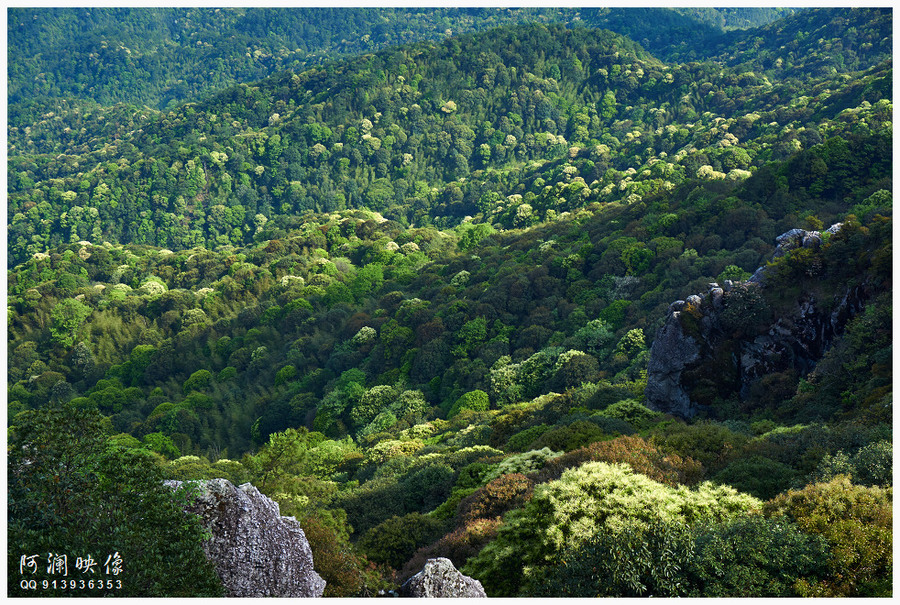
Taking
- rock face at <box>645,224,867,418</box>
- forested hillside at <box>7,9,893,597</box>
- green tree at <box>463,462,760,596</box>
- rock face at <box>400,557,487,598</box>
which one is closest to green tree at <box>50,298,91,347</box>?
forested hillside at <box>7,9,893,597</box>

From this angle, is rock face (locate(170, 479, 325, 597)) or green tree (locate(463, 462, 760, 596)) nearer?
rock face (locate(170, 479, 325, 597))

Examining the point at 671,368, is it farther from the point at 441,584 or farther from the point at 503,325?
the point at 503,325

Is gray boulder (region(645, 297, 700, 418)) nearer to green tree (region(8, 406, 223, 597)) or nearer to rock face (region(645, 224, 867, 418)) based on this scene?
rock face (region(645, 224, 867, 418))

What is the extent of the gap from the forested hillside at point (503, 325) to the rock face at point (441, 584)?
76.5 inches

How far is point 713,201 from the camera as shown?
179 feet

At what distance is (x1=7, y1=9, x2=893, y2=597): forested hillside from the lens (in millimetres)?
12430

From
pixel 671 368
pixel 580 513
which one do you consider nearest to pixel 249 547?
pixel 580 513

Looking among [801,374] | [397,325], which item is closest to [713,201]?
[397,325]

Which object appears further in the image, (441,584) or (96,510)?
(441,584)

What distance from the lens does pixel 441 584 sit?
10984mm

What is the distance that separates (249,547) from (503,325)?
40794 mm

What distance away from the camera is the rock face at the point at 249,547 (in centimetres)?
1095

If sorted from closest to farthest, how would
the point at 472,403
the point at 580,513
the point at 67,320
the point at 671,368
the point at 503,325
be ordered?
the point at 580,513 < the point at 671,368 < the point at 472,403 < the point at 503,325 < the point at 67,320

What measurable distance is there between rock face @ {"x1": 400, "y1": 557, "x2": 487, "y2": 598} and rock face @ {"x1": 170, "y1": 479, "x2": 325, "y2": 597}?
216 cm
